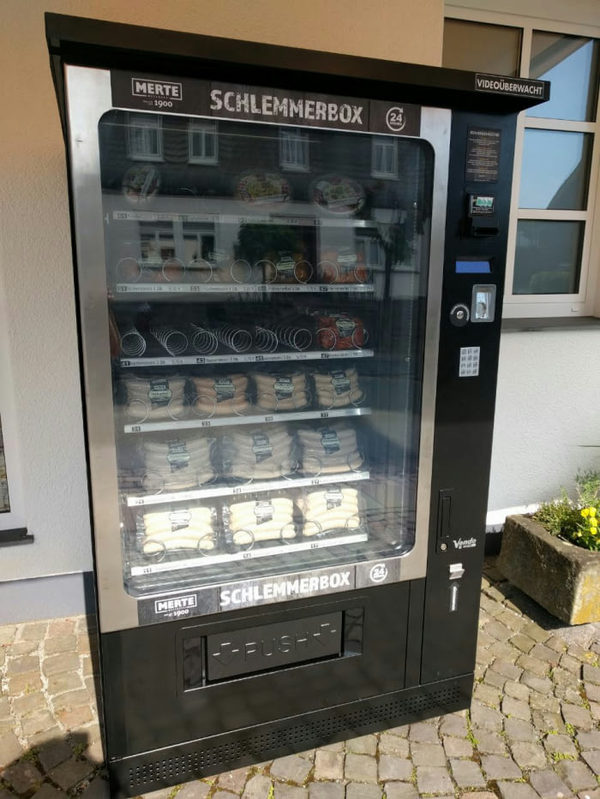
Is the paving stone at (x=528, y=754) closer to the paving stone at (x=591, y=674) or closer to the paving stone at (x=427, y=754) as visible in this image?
the paving stone at (x=427, y=754)

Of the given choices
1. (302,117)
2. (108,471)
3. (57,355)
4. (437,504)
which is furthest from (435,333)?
(57,355)

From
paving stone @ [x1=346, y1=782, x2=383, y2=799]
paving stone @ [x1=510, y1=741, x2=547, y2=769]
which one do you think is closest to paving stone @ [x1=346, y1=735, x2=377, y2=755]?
paving stone @ [x1=346, y1=782, x2=383, y2=799]

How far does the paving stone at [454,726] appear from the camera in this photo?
2225 millimetres

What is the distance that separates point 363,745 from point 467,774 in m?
0.38

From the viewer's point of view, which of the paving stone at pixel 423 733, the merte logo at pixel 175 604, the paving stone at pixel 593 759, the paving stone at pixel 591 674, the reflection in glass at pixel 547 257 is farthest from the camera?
the reflection in glass at pixel 547 257

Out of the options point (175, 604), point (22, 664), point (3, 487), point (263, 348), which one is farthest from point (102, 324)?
point (22, 664)

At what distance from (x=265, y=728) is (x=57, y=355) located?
1.84 meters

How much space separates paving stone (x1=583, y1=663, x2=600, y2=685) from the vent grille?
2.19 ft

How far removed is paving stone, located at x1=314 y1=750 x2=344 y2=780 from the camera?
2.03m

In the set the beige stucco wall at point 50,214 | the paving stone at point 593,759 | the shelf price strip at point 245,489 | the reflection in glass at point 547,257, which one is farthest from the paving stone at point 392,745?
the reflection in glass at point 547,257

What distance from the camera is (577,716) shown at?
231cm

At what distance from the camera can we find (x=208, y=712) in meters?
1.99

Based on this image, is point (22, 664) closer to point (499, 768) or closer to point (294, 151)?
point (499, 768)

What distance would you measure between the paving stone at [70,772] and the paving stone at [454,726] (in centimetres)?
135
